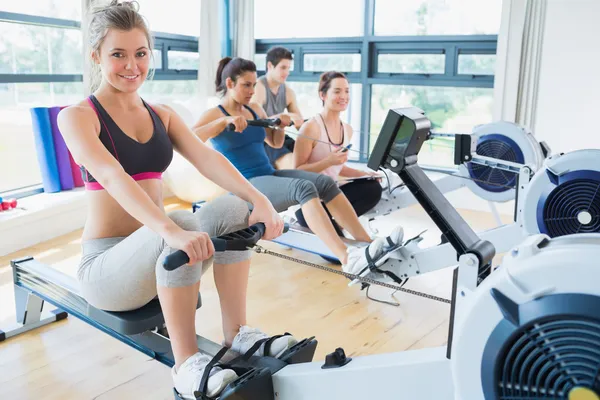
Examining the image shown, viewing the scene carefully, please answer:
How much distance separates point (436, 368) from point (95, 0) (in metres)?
3.40

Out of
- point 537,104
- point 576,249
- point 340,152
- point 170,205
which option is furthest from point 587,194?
point 170,205

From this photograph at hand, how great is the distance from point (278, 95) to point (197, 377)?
9.25 ft

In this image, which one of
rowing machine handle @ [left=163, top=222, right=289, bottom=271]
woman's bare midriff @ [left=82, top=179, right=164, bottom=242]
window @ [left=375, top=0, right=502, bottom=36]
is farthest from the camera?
window @ [left=375, top=0, right=502, bottom=36]

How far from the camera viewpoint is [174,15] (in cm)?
501

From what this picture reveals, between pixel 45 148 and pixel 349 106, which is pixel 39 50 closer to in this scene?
pixel 45 148

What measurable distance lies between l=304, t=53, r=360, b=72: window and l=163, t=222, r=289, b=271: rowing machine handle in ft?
12.0

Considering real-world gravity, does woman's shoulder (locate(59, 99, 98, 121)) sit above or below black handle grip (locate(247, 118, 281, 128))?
above

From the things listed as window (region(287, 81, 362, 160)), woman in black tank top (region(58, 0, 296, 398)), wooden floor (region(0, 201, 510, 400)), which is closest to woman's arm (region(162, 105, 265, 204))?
woman in black tank top (region(58, 0, 296, 398))

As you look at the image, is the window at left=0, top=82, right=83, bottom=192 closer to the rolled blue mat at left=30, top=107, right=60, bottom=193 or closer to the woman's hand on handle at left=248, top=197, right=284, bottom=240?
the rolled blue mat at left=30, top=107, right=60, bottom=193

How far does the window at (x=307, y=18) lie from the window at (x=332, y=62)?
0.17 metres

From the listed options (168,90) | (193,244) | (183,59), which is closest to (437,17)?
(183,59)

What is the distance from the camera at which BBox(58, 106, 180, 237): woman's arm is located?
4.59 ft

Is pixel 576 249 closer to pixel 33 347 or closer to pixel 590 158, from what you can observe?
pixel 590 158

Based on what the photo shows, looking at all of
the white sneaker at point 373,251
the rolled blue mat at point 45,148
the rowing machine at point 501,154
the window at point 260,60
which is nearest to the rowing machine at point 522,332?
the white sneaker at point 373,251
